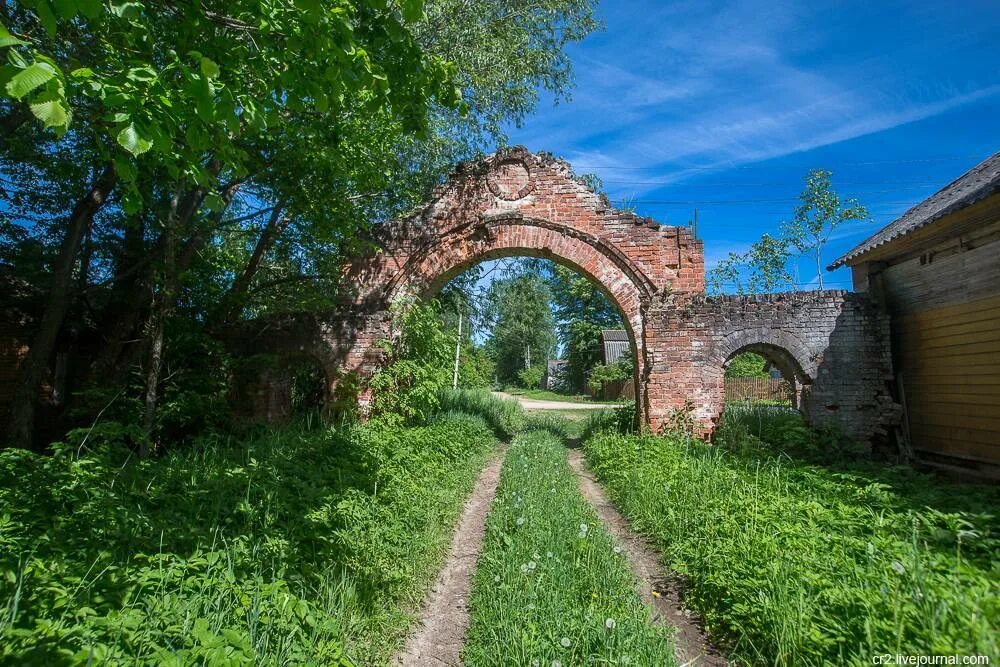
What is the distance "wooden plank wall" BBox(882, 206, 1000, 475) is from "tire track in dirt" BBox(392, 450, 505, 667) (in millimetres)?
8122

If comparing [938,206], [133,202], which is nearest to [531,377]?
[938,206]

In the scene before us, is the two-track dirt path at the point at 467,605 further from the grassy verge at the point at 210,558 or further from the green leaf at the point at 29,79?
the green leaf at the point at 29,79

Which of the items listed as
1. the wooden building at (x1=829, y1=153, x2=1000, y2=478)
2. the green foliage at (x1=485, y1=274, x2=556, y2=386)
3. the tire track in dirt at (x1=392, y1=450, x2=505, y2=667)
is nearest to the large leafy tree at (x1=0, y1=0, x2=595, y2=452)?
the tire track in dirt at (x1=392, y1=450, x2=505, y2=667)

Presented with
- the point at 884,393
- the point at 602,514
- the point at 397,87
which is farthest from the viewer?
the point at 884,393

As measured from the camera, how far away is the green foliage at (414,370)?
9.81m

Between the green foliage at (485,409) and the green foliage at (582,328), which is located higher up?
the green foliage at (582,328)

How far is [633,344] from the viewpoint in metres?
10.7

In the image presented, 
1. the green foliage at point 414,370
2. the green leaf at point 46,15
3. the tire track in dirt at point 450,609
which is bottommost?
the tire track in dirt at point 450,609

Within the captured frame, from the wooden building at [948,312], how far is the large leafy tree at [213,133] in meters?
8.43

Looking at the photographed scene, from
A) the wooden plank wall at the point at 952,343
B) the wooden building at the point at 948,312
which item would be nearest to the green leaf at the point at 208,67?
the wooden building at the point at 948,312

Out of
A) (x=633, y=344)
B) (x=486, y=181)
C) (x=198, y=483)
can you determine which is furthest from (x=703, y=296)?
(x=198, y=483)

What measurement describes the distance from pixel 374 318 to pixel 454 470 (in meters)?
4.29

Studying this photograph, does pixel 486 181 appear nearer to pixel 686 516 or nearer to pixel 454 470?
pixel 454 470

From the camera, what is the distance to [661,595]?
14.3 ft
